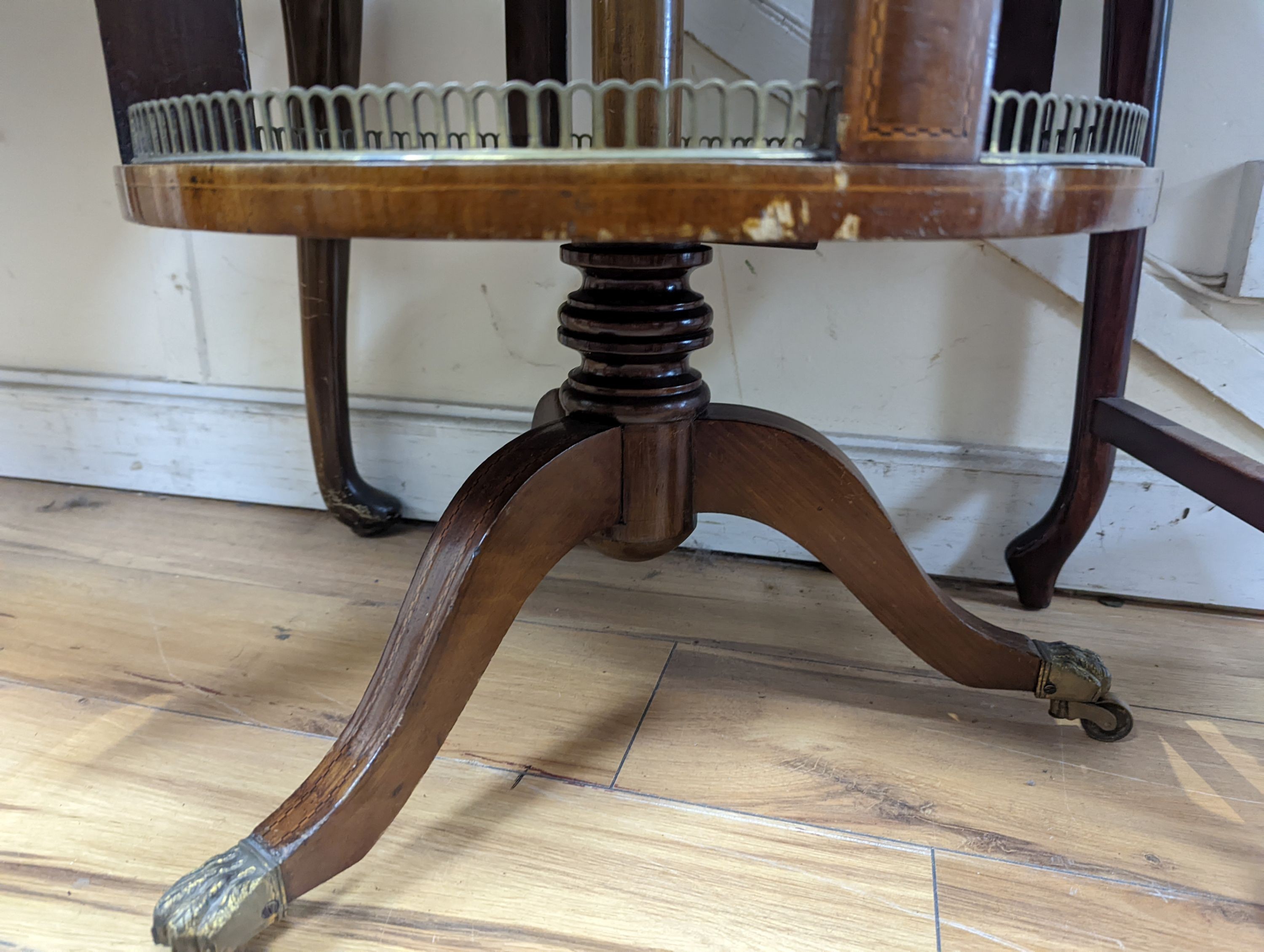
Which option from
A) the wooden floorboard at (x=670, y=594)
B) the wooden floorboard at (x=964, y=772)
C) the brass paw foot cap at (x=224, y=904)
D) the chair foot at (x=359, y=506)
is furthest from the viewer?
the chair foot at (x=359, y=506)

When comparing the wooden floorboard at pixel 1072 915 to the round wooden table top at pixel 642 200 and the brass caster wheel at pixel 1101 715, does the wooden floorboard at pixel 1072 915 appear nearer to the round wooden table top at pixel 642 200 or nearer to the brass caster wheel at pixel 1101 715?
the brass caster wheel at pixel 1101 715

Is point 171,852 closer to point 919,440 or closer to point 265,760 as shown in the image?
point 265,760

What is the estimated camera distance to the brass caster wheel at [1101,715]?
2.15 feet

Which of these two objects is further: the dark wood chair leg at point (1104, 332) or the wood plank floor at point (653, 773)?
the dark wood chair leg at point (1104, 332)

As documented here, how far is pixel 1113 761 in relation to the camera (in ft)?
2.12

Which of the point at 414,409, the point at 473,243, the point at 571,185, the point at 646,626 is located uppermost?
the point at 571,185

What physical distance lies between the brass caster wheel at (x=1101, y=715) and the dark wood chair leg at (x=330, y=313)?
Answer: 731mm

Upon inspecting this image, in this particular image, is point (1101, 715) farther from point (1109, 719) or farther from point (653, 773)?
point (653, 773)

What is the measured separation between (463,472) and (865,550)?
57 centimetres

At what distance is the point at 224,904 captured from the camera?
17.4 inches

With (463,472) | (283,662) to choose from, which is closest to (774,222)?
(283,662)

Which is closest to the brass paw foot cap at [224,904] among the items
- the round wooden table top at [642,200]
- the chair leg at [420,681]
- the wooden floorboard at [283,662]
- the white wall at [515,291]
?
the chair leg at [420,681]

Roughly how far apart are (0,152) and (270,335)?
404 millimetres

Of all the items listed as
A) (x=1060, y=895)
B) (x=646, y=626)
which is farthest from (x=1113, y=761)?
(x=646, y=626)
